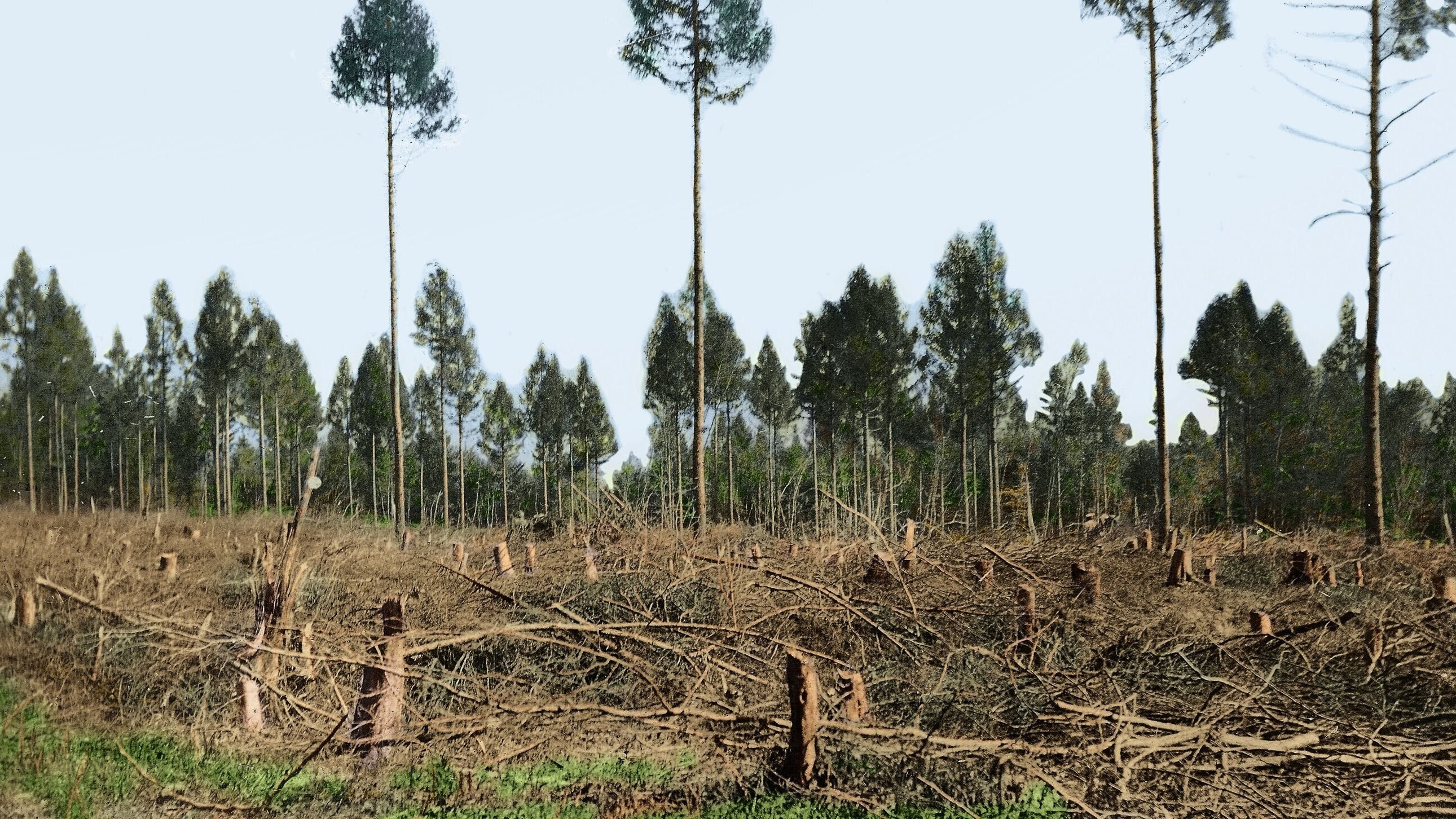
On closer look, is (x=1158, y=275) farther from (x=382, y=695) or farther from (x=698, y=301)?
(x=382, y=695)

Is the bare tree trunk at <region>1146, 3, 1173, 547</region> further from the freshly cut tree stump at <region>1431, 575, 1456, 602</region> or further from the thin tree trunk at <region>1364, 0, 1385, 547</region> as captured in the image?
the freshly cut tree stump at <region>1431, 575, 1456, 602</region>

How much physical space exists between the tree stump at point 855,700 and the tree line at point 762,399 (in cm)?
675

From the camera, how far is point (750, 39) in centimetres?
1697

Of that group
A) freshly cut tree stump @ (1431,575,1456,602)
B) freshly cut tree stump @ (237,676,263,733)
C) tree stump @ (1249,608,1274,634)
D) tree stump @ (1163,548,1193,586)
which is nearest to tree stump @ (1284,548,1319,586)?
tree stump @ (1163,548,1193,586)

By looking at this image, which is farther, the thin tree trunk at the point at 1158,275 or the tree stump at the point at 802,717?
the thin tree trunk at the point at 1158,275

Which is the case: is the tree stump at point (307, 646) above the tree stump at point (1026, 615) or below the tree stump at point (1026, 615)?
above

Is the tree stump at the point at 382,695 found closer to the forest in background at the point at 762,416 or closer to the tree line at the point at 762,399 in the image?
the tree line at the point at 762,399

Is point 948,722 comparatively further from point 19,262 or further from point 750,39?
point 19,262

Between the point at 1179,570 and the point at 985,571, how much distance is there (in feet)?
8.06

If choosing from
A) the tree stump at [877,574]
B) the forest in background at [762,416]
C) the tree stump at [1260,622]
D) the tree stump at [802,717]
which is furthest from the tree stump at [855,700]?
the forest in background at [762,416]

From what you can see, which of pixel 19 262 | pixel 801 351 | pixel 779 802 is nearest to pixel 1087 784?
pixel 779 802

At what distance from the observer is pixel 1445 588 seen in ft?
20.3

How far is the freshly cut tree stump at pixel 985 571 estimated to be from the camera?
672 centimetres

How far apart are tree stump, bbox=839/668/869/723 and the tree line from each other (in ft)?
22.2
